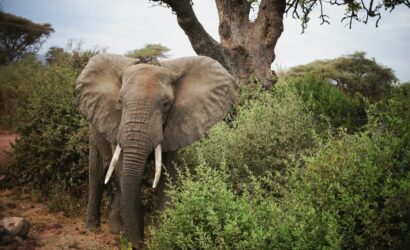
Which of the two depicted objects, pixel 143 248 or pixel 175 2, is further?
pixel 175 2

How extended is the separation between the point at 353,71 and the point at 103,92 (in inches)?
1007

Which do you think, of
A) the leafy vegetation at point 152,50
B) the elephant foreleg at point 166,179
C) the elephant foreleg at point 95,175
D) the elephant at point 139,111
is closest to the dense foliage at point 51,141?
the elephant foreleg at point 95,175

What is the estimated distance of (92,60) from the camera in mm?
6027

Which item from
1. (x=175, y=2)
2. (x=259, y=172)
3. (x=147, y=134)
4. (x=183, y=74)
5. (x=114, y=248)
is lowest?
(x=114, y=248)

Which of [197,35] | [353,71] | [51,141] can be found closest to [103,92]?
[51,141]

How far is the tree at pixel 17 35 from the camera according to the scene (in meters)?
28.0

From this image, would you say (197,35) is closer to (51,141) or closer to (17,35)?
(51,141)

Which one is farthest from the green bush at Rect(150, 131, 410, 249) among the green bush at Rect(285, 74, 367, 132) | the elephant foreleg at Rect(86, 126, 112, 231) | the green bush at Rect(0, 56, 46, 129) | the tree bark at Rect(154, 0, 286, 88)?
the tree bark at Rect(154, 0, 286, 88)

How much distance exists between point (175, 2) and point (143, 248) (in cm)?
698

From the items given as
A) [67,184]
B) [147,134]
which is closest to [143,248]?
[147,134]

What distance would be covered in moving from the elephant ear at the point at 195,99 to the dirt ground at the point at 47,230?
1840 millimetres

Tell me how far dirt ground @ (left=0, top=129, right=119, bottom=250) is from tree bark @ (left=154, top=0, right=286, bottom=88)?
5874 millimetres

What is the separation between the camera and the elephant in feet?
16.5

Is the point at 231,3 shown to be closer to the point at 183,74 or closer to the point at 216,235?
the point at 183,74
